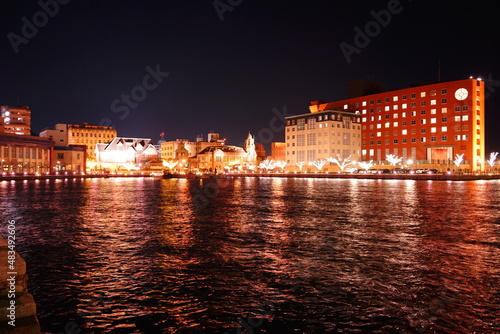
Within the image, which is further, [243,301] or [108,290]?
[108,290]

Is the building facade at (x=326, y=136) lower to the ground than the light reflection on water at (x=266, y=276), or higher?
higher

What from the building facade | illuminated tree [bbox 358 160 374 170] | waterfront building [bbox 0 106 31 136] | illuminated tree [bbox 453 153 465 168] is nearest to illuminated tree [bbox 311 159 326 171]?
the building facade

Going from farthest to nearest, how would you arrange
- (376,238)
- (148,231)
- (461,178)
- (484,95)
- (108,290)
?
(484,95) < (461,178) < (148,231) < (376,238) < (108,290)

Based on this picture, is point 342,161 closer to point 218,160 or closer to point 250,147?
point 250,147

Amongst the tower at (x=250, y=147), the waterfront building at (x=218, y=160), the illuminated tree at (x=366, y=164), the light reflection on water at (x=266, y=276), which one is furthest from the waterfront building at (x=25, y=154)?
the illuminated tree at (x=366, y=164)

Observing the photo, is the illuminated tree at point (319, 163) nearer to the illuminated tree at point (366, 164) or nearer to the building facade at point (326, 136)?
the building facade at point (326, 136)

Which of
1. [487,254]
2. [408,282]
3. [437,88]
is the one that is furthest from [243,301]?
[437,88]

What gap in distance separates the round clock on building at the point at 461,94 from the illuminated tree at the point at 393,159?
25.8 meters

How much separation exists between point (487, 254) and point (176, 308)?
11499 millimetres

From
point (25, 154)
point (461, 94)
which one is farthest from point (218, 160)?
point (461, 94)

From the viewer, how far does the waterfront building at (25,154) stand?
108m

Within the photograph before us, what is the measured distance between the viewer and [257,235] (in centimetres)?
1778

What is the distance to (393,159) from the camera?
129 meters

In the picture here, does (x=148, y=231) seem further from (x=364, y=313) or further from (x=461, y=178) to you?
(x=461, y=178)
